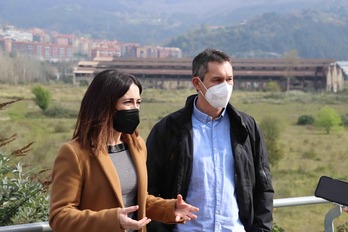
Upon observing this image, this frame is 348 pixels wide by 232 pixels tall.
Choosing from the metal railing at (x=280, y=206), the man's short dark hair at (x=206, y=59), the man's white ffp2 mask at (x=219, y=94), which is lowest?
the metal railing at (x=280, y=206)

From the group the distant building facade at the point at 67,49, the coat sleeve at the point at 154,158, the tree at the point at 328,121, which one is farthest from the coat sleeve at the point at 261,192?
the distant building facade at the point at 67,49

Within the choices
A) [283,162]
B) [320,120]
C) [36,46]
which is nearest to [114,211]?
[283,162]

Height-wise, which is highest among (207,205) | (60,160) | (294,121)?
(60,160)

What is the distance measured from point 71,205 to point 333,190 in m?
1.07

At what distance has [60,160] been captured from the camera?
1.79 metres

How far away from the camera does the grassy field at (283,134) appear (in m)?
15.9

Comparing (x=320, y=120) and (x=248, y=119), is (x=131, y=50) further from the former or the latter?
(x=248, y=119)

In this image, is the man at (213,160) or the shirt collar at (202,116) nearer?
the man at (213,160)

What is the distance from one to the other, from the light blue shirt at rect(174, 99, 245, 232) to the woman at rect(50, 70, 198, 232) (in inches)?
8.1

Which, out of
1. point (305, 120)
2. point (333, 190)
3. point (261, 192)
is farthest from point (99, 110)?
point (305, 120)

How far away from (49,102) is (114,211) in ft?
162

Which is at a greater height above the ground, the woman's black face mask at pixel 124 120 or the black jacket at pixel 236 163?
the woman's black face mask at pixel 124 120

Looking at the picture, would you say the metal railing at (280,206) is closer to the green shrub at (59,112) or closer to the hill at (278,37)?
the green shrub at (59,112)

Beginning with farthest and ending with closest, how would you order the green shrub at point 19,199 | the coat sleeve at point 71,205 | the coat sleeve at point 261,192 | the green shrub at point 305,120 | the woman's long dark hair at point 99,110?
1. the green shrub at point 305,120
2. the green shrub at point 19,199
3. the coat sleeve at point 261,192
4. the woman's long dark hair at point 99,110
5. the coat sleeve at point 71,205
